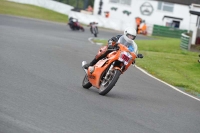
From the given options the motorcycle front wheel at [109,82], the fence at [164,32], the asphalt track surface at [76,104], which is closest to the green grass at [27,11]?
the fence at [164,32]

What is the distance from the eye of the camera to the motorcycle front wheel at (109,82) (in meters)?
12.7

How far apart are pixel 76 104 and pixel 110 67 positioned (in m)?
2.48

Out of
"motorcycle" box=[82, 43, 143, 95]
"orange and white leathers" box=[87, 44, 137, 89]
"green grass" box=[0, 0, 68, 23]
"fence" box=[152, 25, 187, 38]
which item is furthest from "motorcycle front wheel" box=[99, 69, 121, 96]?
"fence" box=[152, 25, 187, 38]

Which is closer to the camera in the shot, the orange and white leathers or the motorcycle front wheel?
the motorcycle front wheel

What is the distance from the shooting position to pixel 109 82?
1299 cm

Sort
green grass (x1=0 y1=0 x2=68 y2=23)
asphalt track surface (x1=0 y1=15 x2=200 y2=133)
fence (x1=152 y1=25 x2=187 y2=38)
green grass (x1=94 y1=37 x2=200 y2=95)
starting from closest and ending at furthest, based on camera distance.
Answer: asphalt track surface (x1=0 y1=15 x2=200 y2=133), green grass (x1=94 y1=37 x2=200 y2=95), green grass (x1=0 y1=0 x2=68 y2=23), fence (x1=152 y1=25 x2=187 y2=38)

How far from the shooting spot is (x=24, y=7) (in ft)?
202

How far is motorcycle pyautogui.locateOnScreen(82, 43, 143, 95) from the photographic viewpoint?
12914 mm

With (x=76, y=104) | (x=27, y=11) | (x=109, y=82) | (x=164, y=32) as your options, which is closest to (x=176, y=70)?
(x=109, y=82)

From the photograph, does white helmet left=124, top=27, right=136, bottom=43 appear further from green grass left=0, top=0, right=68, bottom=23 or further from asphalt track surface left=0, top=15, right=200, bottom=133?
green grass left=0, top=0, right=68, bottom=23

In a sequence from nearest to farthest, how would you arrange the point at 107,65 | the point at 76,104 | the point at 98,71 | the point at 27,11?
1. the point at 76,104
2. the point at 107,65
3. the point at 98,71
4. the point at 27,11

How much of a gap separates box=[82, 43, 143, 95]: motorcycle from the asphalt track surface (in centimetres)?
25

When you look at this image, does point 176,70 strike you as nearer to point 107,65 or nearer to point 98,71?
point 98,71

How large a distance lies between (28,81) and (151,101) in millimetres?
2643
